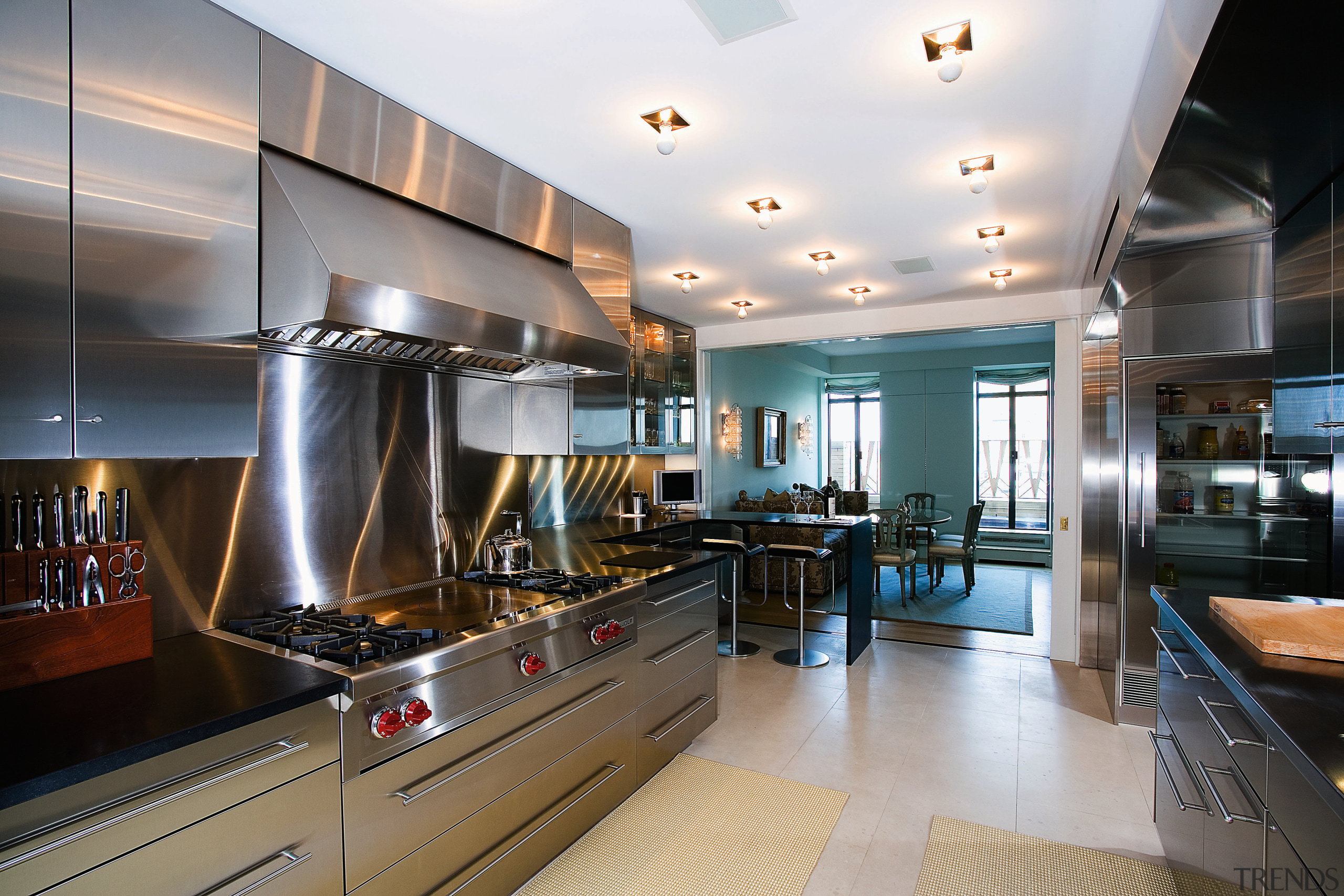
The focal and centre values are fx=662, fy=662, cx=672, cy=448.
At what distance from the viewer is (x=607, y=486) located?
5246 mm

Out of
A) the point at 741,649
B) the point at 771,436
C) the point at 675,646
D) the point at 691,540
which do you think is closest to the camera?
the point at 675,646

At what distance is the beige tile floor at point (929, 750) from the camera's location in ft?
8.34

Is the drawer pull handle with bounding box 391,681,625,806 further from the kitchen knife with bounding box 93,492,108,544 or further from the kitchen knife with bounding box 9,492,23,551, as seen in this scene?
the kitchen knife with bounding box 9,492,23,551

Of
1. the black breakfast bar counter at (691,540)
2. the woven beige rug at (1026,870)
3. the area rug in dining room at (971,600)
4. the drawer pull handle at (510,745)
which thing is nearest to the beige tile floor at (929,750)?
the woven beige rug at (1026,870)

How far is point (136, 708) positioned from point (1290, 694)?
8.00ft

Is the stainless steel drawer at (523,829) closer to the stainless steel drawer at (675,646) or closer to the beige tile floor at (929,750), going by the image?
the stainless steel drawer at (675,646)

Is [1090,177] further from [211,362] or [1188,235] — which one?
[211,362]

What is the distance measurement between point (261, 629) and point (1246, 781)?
8.54ft

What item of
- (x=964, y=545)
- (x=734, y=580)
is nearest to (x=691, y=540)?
(x=734, y=580)

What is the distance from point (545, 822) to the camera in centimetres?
222

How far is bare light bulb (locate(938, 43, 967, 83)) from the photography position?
1866 mm

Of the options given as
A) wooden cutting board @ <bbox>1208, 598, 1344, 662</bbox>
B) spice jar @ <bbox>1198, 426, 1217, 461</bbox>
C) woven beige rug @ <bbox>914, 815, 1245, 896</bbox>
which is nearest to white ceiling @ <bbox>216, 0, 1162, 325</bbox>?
spice jar @ <bbox>1198, 426, 1217, 461</bbox>

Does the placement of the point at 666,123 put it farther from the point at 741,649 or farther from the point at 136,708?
the point at 741,649

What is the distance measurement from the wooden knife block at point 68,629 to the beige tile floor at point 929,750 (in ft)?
7.11
